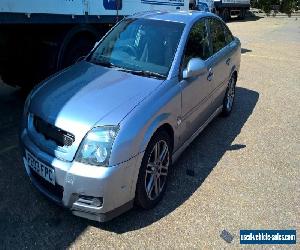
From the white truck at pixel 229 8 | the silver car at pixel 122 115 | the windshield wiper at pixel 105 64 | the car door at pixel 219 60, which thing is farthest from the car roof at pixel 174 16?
the white truck at pixel 229 8

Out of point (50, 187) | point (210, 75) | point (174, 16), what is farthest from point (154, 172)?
point (174, 16)

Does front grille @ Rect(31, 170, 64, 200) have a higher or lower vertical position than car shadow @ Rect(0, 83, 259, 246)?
higher

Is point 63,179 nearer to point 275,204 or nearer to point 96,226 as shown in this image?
point 96,226

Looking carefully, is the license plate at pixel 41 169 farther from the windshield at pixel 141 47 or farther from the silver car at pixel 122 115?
the windshield at pixel 141 47

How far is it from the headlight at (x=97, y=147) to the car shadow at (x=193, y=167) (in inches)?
28.5

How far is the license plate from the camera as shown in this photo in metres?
2.92

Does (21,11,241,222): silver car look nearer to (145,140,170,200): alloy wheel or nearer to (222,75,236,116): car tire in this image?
(145,140,170,200): alloy wheel

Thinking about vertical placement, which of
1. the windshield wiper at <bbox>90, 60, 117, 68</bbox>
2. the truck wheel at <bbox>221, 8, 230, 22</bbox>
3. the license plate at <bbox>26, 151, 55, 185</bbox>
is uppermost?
the truck wheel at <bbox>221, 8, 230, 22</bbox>

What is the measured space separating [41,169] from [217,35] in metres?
3.28

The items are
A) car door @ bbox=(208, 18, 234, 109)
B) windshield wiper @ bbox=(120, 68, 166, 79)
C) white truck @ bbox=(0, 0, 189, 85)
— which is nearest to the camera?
windshield wiper @ bbox=(120, 68, 166, 79)

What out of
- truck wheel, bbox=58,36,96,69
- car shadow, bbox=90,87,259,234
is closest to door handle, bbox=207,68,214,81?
car shadow, bbox=90,87,259,234

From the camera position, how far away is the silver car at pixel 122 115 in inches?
111

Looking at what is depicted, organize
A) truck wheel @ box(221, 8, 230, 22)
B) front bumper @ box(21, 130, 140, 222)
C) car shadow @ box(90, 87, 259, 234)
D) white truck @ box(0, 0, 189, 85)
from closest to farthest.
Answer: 1. front bumper @ box(21, 130, 140, 222)
2. car shadow @ box(90, 87, 259, 234)
3. white truck @ box(0, 0, 189, 85)
4. truck wheel @ box(221, 8, 230, 22)

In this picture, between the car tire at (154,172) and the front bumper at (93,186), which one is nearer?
the front bumper at (93,186)
